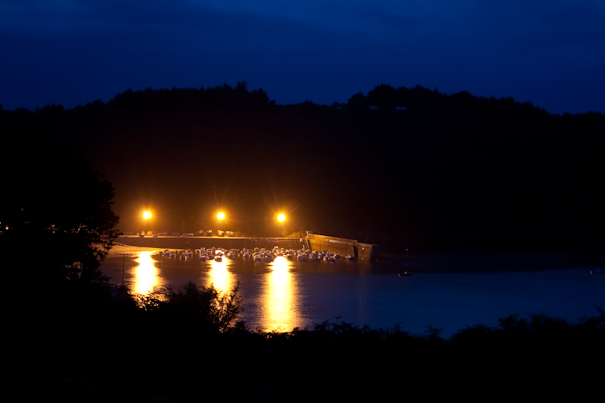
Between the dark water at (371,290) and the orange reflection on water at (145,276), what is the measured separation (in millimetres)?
40

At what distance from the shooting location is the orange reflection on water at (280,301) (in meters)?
16.4

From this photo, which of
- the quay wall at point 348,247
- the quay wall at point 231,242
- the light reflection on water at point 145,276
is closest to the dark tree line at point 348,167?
the quay wall at point 231,242

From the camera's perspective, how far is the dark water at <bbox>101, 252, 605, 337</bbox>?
61.5 feet

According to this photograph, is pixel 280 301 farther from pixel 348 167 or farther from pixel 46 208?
pixel 348 167

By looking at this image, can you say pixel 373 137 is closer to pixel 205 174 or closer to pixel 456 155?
pixel 456 155

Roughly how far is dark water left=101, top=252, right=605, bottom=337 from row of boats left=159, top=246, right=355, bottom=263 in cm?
69

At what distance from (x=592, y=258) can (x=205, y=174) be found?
1347 inches

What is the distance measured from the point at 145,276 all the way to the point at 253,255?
1143cm

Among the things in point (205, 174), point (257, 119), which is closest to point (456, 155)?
point (257, 119)

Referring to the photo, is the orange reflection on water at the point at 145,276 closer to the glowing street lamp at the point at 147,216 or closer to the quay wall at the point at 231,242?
the quay wall at the point at 231,242

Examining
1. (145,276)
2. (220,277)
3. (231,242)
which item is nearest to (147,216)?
(231,242)

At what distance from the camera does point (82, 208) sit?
41.8 feet

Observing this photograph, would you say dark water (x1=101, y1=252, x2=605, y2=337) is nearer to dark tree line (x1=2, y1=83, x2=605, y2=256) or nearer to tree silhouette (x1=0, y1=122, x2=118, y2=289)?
tree silhouette (x1=0, y1=122, x2=118, y2=289)

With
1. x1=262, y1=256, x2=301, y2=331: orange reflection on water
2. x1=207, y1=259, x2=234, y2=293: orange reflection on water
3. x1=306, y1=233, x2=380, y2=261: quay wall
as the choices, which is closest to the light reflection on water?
Answer: x1=207, y1=259, x2=234, y2=293: orange reflection on water
